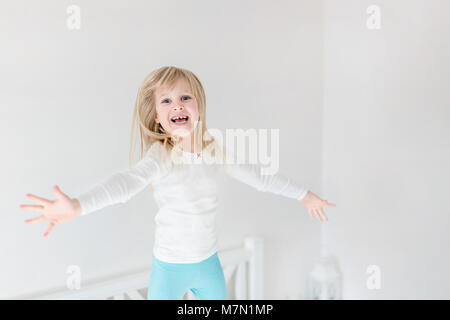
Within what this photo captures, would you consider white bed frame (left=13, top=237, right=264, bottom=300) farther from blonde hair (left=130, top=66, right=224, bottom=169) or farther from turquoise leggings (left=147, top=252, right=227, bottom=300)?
blonde hair (left=130, top=66, right=224, bottom=169)

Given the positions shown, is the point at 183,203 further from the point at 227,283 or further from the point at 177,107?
the point at 227,283

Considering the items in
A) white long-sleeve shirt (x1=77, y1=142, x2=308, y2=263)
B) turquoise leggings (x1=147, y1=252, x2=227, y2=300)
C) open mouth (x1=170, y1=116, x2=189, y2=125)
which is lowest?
turquoise leggings (x1=147, y1=252, x2=227, y2=300)

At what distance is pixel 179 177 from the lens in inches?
32.1

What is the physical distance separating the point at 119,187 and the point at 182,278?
27 centimetres

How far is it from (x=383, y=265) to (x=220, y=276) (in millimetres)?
811

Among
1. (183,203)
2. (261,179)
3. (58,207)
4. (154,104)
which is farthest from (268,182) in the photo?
(58,207)

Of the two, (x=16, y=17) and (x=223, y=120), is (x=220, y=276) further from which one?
(x=16, y=17)

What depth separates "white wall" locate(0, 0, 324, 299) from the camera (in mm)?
946

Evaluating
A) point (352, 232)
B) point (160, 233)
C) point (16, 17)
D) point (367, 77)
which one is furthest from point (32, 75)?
point (352, 232)

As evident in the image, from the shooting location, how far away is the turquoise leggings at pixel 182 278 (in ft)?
2.74

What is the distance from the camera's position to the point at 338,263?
5.25ft

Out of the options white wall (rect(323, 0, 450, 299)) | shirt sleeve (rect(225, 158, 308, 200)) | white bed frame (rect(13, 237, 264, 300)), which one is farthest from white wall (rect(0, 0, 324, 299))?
shirt sleeve (rect(225, 158, 308, 200))

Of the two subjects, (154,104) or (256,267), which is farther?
(256,267)

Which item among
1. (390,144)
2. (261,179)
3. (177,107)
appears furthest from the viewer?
(390,144)
